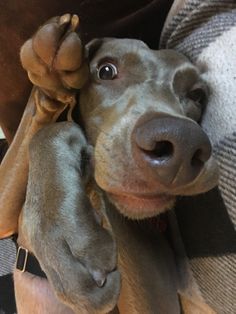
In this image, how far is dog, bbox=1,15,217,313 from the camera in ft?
2.73

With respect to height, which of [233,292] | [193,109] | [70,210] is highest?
[70,210]

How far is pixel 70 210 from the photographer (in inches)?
34.3

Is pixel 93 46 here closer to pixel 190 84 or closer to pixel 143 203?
pixel 190 84

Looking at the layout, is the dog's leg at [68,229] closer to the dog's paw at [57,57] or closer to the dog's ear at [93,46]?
the dog's paw at [57,57]

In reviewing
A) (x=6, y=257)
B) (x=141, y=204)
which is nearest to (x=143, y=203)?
(x=141, y=204)

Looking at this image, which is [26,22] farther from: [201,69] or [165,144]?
[165,144]

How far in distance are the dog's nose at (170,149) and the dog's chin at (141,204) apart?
0.28 ft

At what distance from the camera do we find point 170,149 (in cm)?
82

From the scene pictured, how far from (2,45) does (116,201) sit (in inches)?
21.6

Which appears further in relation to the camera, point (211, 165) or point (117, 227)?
point (117, 227)

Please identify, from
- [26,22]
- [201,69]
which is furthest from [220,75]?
[26,22]

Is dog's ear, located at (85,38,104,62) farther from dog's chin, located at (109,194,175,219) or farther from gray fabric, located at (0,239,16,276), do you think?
gray fabric, located at (0,239,16,276)

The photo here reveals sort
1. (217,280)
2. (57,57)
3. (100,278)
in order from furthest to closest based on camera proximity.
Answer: (217,280) < (57,57) < (100,278)

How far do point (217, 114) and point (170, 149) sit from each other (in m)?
0.23
